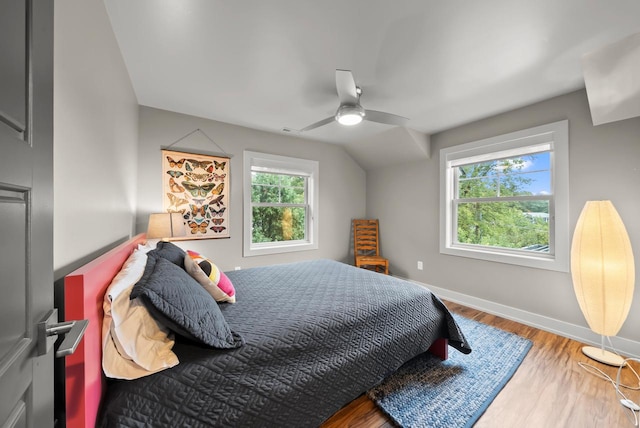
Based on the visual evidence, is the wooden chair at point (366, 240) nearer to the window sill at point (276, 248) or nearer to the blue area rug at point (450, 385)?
Result: the window sill at point (276, 248)

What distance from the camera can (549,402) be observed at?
1634mm

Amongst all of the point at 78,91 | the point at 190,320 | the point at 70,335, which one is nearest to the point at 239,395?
the point at 190,320

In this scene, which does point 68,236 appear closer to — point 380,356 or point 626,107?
point 380,356

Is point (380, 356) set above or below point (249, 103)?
below

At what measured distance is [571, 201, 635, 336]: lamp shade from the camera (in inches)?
76.3

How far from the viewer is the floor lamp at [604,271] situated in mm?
1939

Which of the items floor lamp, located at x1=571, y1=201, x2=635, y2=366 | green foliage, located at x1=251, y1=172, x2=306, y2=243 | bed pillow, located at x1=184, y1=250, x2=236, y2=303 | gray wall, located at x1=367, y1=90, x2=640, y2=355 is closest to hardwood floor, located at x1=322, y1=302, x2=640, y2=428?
floor lamp, located at x1=571, y1=201, x2=635, y2=366

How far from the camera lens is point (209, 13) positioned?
1.51 meters

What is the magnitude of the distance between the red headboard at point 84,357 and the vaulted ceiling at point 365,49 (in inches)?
62.4

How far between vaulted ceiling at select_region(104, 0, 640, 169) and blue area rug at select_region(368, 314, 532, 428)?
8.01 feet

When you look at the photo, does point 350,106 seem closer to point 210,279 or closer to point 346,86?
point 346,86

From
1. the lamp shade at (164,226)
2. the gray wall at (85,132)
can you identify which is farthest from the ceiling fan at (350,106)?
the lamp shade at (164,226)

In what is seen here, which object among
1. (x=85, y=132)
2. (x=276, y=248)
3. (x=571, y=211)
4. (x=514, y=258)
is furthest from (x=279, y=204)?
(x=571, y=211)

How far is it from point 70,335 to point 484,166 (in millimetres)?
4018
